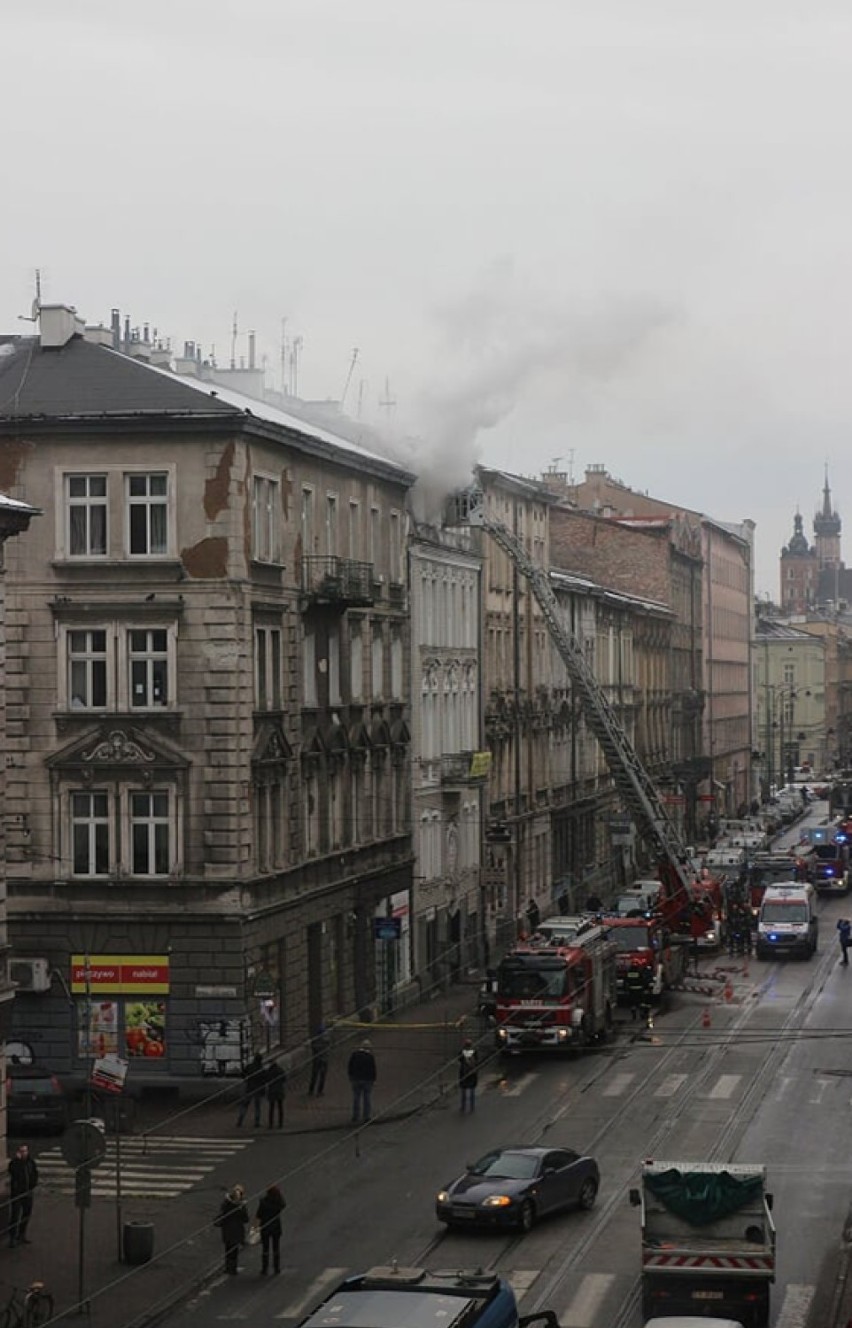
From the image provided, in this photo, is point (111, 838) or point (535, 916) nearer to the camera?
point (111, 838)

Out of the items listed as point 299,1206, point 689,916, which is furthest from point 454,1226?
point 689,916

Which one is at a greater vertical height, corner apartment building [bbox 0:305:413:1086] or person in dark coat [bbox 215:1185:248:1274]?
corner apartment building [bbox 0:305:413:1086]

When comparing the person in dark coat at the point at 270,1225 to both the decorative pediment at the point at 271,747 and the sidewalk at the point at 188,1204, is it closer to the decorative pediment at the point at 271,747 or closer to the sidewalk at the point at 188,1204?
the sidewalk at the point at 188,1204

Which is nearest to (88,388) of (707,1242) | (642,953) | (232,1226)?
(232,1226)

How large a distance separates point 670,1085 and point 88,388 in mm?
19326

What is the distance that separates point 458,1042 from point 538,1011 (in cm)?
347

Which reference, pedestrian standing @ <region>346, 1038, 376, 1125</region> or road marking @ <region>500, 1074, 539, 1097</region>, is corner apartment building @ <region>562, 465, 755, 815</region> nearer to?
road marking @ <region>500, 1074, 539, 1097</region>

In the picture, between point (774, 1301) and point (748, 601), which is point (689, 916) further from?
point (748, 601)

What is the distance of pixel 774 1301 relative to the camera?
32.0 meters

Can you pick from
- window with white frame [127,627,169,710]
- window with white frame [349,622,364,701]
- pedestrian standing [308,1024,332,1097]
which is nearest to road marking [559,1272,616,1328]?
pedestrian standing [308,1024,332,1097]

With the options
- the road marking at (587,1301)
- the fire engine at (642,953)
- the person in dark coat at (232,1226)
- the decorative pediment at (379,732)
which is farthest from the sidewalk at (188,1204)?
the decorative pediment at (379,732)

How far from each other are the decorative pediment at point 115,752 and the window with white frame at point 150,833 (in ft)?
2.21

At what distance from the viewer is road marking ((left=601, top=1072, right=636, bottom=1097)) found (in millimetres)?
51031

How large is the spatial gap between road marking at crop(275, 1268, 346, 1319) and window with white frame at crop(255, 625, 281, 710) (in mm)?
20465
